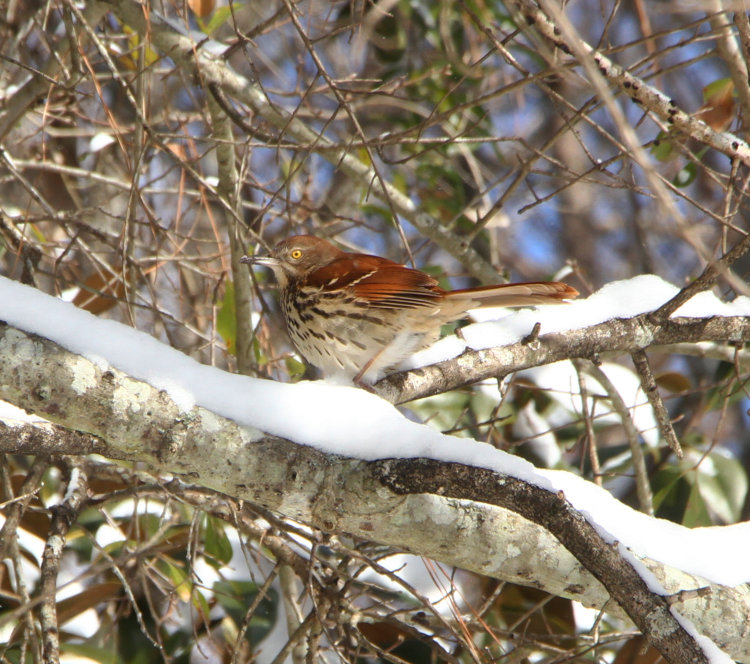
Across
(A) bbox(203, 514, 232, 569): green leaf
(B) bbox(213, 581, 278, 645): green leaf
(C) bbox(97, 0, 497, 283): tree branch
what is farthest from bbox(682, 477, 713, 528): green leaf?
(A) bbox(203, 514, 232, 569): green leaf

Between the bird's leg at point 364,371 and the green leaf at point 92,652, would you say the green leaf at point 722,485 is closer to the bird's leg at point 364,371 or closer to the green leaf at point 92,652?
the bird's leg at point 364,371

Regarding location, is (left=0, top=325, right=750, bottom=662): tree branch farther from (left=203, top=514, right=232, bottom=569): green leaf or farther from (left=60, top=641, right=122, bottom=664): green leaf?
(left=60, top=641, right=122, bottom=664): green leaf

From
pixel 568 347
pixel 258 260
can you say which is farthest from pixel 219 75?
pixel 568 347

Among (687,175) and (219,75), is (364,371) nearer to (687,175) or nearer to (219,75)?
(219,75)

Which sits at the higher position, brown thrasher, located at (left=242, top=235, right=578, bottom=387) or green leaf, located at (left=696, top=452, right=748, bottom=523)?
brown thrasher, located at (left=242, top=235, right=578, bottom=387)

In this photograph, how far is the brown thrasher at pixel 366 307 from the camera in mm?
3314

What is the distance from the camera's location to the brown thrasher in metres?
3.31

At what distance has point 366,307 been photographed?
343 cm

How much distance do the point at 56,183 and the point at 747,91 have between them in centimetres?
385

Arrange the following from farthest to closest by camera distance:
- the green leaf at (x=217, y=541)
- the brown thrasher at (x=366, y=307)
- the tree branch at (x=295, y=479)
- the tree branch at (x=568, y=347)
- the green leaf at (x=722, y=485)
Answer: the green leaf at (x=722, y=485) → the brown thrasher at (x=366, y=307) → the green leaf at (x=217, y=541) → the tree branch at (x=568, y=347) → the tree branch at (x=295, y=479)

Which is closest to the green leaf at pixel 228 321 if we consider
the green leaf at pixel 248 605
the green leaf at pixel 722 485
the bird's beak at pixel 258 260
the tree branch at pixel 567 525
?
the bird's beak at pixel 258 260

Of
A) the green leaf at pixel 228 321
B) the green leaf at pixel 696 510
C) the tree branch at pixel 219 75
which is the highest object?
the tree branch at pixel 219 75

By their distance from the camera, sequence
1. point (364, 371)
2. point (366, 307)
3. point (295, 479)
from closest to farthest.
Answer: point (295, 479) → point (364, 371) → point (366, 307)

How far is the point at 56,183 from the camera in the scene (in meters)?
5.08
